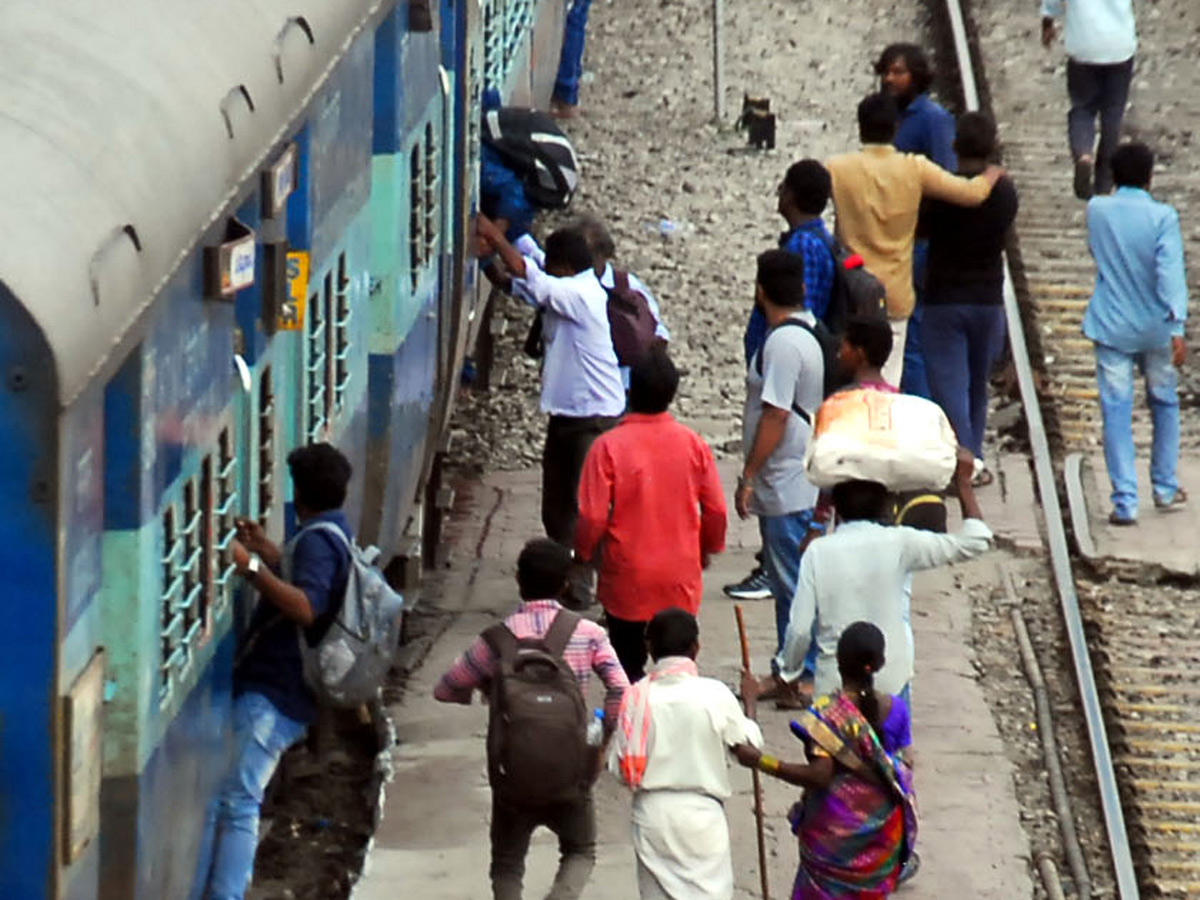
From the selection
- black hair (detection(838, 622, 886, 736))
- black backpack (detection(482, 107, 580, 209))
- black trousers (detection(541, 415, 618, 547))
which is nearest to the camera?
black hair (detection(838, 622, 886, 736))

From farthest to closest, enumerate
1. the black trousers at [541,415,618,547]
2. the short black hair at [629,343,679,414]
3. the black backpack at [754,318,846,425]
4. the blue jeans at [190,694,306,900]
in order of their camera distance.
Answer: the black trousers at [541,415,618,547] < the black backpack at [754,318,846,425] < the short black hair at [629,343,679,414] < the blue jeans at [190,694,306,900]

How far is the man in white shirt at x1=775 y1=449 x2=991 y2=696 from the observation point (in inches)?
300

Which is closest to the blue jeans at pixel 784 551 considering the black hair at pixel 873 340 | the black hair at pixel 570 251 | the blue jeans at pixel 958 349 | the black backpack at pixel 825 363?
the black backpack at pixel 825 363


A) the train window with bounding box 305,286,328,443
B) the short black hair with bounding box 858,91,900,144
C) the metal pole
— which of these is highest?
the metal pole

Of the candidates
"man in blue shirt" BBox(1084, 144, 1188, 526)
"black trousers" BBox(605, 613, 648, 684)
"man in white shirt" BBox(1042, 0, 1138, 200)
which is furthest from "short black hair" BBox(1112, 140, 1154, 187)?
"man in white shirt" BBox(1042, 0, 1138, 200)

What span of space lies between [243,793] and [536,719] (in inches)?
29.4

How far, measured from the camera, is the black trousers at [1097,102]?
1552 centimetres

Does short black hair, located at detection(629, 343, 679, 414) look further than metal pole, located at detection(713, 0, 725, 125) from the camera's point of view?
No

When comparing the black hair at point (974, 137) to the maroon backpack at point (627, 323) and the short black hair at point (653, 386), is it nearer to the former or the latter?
the maroon backpack at point (627, 323)

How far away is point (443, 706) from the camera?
995 centimetres

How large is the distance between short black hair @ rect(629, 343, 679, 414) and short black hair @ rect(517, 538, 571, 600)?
1.07 metres

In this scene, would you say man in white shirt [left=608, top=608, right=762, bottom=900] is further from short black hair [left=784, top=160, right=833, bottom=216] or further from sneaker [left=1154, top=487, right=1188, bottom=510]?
sneaker [left=1154, top=487, right=1188, bottom=510]

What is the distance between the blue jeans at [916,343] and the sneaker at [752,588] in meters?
1.03

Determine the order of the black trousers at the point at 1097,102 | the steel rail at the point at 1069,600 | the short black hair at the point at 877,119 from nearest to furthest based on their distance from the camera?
the steel rail at the point at 1069,600 < the short black hair at the point at 877,119 < the black trousers at the point at 1097,102
